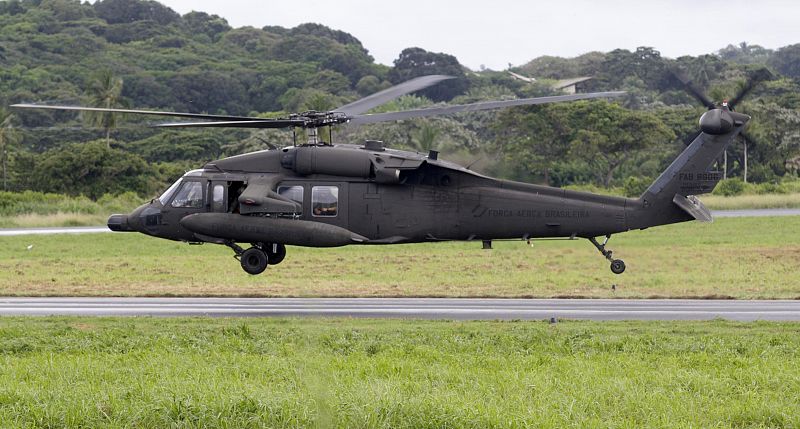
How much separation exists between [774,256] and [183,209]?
77.6 feet

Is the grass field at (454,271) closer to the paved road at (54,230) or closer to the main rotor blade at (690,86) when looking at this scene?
the paved road at (54,230)

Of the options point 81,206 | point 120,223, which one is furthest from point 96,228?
point 120,223

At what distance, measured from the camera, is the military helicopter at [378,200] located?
20703 mm

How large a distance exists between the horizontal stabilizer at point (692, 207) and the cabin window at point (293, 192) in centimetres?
798

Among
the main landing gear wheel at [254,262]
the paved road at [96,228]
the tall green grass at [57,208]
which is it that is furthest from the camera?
the tall green grass at [57,208]

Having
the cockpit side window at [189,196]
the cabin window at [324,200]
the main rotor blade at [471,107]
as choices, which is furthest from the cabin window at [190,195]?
the main rotor blade at [471,107]

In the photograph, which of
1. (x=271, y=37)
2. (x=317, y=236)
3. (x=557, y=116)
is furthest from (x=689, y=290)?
(x=271, y=37)

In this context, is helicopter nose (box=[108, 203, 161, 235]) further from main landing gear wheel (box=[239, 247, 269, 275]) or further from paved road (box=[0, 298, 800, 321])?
paved road (box=[0, 298, 800, 321])

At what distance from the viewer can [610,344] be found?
17250 millimetres

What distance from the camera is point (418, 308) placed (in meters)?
26.7

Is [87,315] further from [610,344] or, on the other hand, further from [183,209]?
[610,344]

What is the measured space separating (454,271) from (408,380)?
2224 cm

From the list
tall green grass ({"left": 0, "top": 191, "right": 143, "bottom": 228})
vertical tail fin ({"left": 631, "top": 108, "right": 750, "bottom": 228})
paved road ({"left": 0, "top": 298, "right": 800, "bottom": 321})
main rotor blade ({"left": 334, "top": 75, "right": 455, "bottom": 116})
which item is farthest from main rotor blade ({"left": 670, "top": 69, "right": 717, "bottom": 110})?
tall green grass ({"left": 0, "top": 191, "right": 143, "bottom": 228})

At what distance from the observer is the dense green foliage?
63844 mm
